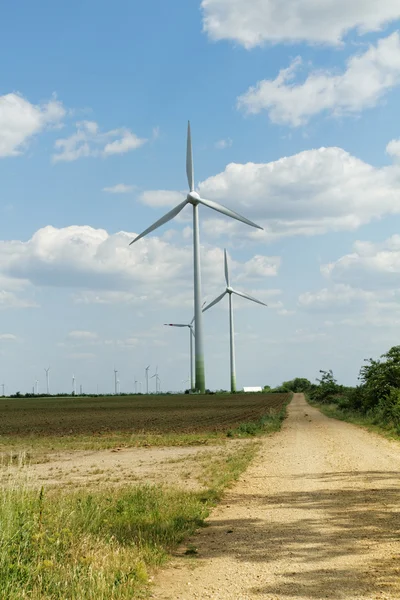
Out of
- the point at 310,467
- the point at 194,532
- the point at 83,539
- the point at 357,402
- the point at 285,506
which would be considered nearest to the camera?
the point at 83,539

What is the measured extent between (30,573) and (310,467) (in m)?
14.6

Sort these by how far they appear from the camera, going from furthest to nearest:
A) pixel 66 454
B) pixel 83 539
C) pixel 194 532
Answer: pixel 66 454
pixel 194 532
pixel 83 539

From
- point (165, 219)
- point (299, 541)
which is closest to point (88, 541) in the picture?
point (299, 541)

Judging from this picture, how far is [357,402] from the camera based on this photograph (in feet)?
196

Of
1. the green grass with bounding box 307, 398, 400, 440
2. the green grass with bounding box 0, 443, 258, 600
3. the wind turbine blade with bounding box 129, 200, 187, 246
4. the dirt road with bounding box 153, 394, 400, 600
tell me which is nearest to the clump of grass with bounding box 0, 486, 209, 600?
the green grass with bounding box 0, 443, 258, 600

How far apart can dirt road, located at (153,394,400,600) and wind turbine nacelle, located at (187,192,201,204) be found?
8209cm

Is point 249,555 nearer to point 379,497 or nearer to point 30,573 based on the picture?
point 30,573

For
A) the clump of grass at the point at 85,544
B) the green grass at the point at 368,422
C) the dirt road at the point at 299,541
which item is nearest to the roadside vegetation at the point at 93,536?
the clump of grass at the point at 85,544

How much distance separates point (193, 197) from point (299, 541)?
302 feet

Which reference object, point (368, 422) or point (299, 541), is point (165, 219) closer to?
point (368, 422)

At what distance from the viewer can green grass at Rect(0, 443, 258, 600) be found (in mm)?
9148

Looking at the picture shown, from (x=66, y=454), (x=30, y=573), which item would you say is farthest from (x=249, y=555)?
(x=66, y=454)

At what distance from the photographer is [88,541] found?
1117cm

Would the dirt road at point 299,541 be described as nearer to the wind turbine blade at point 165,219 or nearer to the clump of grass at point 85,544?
the clump of grass at point 85,544
